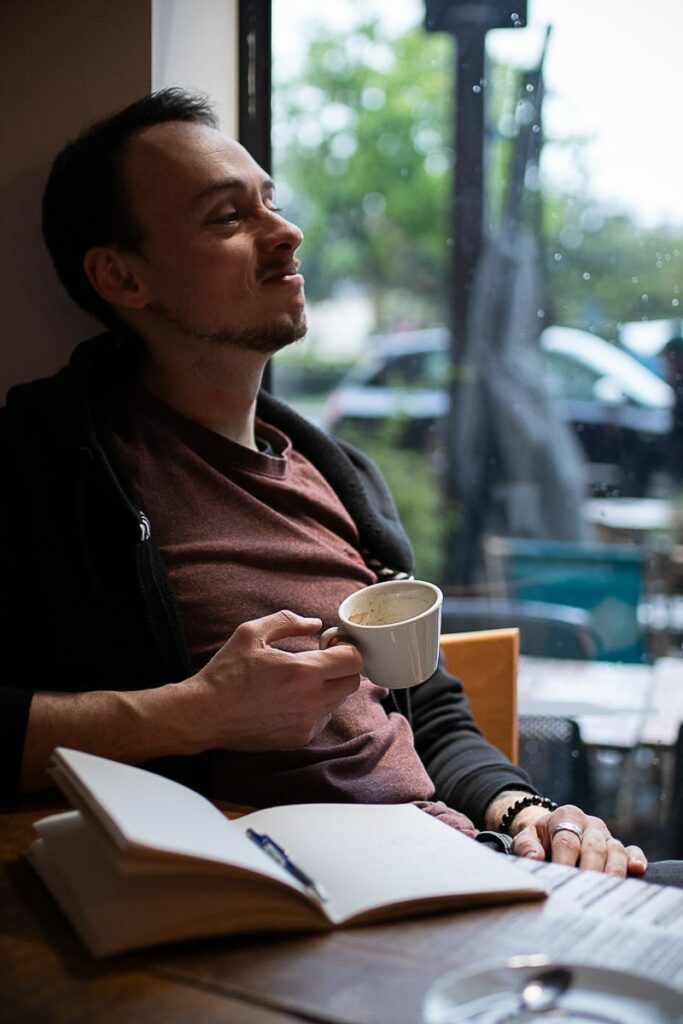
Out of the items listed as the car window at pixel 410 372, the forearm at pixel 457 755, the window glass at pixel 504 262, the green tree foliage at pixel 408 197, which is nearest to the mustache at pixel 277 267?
the window glass at pixel 504 262

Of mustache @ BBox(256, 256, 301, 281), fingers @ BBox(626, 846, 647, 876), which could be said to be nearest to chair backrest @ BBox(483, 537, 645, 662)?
fingers @ BBox(626, 846, 647, 876)

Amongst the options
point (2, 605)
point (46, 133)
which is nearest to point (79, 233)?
point (46, 133)

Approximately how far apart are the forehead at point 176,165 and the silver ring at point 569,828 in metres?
1.04

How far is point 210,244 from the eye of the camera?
64.3 inches

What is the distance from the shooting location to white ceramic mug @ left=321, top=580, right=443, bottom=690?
3.93 feet

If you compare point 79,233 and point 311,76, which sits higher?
point 311,76

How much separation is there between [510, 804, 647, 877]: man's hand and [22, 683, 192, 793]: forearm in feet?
1.47

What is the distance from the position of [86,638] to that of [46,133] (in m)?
0.92

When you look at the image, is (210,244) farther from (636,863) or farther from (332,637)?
(636,863)

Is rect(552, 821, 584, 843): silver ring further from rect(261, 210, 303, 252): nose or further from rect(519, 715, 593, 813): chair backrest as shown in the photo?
rect(519, 715, 593, 813): chair backrest

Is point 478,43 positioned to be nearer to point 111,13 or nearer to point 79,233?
point 111,13

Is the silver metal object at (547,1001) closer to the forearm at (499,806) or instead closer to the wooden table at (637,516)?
the forearm at (499,806)

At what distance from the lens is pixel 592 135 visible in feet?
8.79

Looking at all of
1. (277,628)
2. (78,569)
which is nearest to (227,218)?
(78,569)
